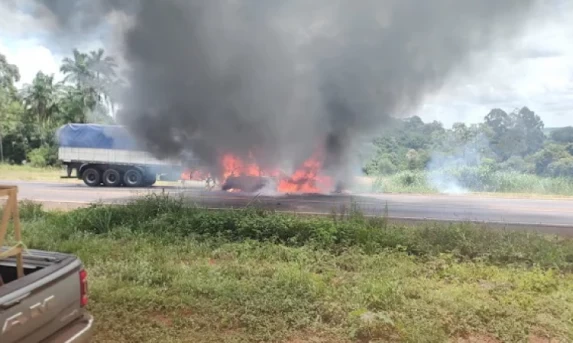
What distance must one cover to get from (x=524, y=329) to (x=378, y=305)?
1.36 meters

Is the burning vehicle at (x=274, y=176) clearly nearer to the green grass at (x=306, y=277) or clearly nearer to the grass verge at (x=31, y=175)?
the green grass at (x=306, y=277)

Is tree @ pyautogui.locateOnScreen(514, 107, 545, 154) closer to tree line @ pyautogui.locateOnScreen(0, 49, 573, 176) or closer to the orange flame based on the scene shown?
tree line @ pyautogui.locateOnScreen(0, 49, 573, 176)

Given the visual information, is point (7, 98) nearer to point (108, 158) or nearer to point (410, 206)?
point (108, 158)

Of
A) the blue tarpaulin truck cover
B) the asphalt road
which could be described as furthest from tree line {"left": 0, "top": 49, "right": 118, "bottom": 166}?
the asphalt road

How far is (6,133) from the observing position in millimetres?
38250

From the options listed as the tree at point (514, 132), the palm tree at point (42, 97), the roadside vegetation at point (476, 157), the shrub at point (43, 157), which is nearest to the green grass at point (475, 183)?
the roadside vegetation at point (476, 157)

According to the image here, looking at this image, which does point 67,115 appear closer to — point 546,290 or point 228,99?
point 228,99

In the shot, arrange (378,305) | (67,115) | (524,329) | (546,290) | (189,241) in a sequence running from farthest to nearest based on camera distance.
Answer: (67,115) < (189,241) < (546,290) < (378,305) < (524,329)

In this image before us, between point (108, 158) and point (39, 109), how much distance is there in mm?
25373

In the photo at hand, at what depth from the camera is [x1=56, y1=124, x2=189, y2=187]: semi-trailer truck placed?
68.0ft

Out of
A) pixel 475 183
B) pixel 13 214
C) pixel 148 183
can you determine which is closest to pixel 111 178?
pixel 148 183

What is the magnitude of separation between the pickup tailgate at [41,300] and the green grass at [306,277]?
4.00 feet

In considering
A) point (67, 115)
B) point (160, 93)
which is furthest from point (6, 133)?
point (160, 93)

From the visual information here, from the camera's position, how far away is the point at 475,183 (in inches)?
848
